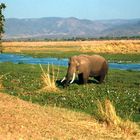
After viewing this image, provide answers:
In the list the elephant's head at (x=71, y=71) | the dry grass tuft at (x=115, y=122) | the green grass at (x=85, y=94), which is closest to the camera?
the dry grass tuft at (x=115, y=122)

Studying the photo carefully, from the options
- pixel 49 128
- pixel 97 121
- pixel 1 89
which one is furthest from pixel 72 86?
pixel 49 128

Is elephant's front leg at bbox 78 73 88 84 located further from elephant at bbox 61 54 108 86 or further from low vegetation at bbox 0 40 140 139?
low vegetation at bbox 0 40 140 139

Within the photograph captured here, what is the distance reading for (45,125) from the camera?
15305mm

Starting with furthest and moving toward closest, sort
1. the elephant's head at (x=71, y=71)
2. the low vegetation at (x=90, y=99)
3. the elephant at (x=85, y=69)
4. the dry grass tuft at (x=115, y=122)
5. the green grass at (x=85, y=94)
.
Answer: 1. the elephant at (x=85, y=69)
2. the elephant's head at (x=71, y=71)
3. the green grass at (x=85, y=94)
4. the low vegetation at (x=90, y=99)
5. the dry grass tuft at (x=115, y=122)

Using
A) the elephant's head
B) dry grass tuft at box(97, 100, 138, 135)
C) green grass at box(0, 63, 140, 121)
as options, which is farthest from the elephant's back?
dry grass tuft at box(97, 100, 138, 135)

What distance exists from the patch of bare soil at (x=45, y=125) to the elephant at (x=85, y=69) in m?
10.9

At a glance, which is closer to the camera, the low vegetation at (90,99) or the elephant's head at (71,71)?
the low vegetation at (90,99)

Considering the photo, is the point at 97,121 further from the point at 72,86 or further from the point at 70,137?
the point at 72,86

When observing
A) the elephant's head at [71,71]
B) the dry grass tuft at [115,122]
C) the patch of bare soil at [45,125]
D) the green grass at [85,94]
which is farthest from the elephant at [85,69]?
the dry grass tuft at [115,122]

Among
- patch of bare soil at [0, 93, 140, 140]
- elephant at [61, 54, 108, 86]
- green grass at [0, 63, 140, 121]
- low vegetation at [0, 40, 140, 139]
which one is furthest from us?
elephant at [61, 54, 108, 86]

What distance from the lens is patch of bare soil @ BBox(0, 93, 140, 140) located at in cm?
1411

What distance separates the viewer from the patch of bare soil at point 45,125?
14.1 meters

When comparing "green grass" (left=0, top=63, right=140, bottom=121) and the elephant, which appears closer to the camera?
"green grass" (left=0, top=63, right=140, bottom=121)

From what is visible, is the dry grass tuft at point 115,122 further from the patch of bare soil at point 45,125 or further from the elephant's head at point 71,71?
the elephant's head at point 71,71
